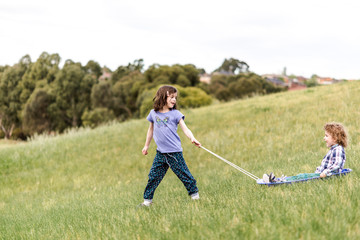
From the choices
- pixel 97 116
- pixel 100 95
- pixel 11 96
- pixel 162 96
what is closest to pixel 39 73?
pixel 11 96

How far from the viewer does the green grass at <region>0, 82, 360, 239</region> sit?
3367 mm

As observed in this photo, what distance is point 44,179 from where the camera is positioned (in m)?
11.9

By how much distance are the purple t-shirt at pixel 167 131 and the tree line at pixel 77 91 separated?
3769 centimetres

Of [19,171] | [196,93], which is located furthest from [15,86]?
[19,171]

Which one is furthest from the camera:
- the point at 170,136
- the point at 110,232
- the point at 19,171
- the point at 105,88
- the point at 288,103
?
the point at 105,88

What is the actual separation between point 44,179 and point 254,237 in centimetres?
1065

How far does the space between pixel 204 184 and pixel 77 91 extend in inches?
2110

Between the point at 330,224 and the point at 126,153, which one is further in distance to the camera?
the point at 126,153

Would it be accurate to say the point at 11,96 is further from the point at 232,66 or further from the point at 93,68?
the point at 232,66

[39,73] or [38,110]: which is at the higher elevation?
[39,73]

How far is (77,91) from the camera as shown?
189ft

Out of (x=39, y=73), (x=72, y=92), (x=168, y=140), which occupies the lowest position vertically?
(x=168, y=140)

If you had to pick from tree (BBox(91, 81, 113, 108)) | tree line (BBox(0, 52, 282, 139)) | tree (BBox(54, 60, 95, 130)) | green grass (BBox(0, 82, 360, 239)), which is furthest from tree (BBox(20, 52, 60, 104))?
green grass (BBox(0, 82, 360, 239))

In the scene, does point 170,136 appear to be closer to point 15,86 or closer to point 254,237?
point 254,237
